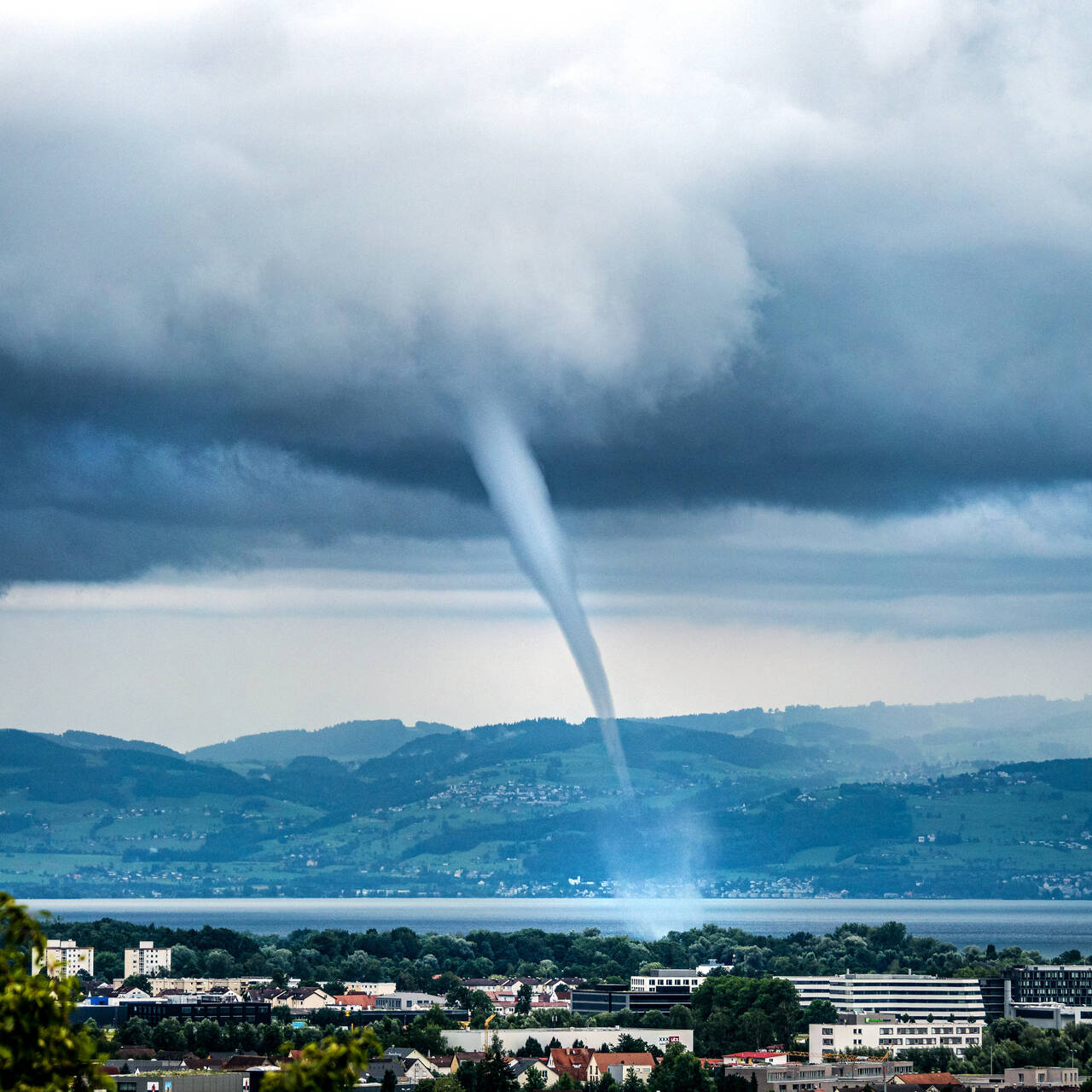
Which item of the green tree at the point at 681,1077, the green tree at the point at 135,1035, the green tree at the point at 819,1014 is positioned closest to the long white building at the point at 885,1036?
the green tree at the point at 819,1014

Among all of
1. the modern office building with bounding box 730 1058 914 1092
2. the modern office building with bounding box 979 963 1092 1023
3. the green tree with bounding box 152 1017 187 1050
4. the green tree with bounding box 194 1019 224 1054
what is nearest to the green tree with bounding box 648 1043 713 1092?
the modern office building with bounding box 730 1058 914 1092

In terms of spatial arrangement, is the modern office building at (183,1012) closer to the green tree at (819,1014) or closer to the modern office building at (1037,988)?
the green tree at (819,1014)

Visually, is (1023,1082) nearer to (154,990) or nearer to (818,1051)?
(818,1051)

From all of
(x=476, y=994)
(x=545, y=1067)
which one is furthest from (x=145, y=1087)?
(x=476, y=994)

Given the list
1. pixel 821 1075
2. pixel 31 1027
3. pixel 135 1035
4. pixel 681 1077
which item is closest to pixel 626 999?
pixel 135 1035

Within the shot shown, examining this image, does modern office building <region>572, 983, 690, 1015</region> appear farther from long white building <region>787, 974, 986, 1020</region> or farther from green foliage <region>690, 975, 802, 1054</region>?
→ long white building <region>787, 974, 986, 1020</region>

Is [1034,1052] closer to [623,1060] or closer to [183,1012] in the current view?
[623,1060]
